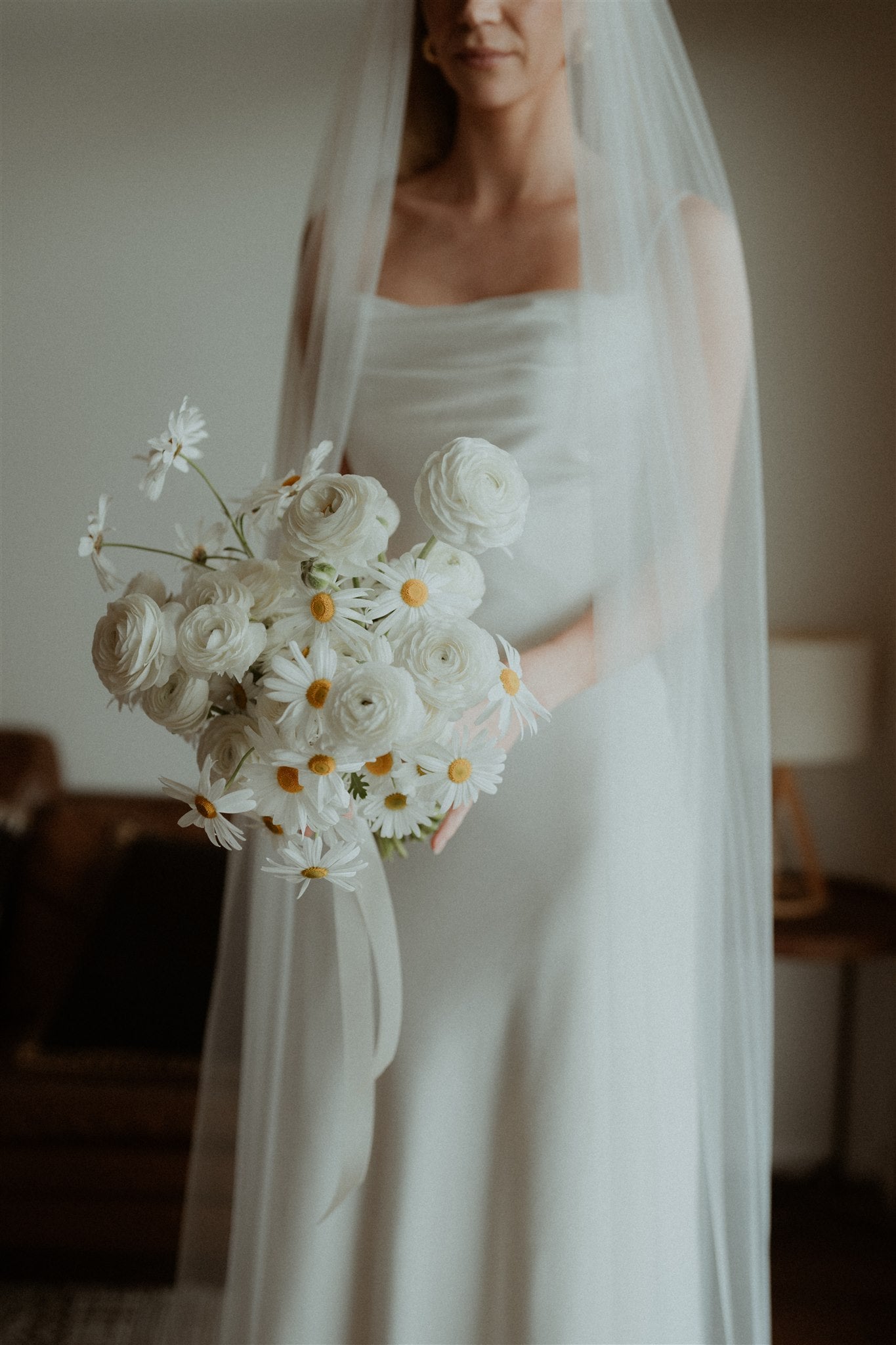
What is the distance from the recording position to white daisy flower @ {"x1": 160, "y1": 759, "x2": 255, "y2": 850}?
977 mm

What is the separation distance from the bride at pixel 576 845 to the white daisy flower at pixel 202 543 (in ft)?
1.04

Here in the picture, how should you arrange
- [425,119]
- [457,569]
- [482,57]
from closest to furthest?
[457,569] < [482,57] < [425,119]

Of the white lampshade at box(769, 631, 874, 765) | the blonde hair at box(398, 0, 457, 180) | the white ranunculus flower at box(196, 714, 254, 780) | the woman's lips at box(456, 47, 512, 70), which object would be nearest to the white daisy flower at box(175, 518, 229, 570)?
the white ranunculus flower at box(196, 714, 254, 780)

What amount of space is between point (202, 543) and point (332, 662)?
0.23m

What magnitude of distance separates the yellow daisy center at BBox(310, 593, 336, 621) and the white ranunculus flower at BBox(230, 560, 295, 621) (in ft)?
0.10

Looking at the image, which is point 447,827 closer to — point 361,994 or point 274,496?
point 361,994

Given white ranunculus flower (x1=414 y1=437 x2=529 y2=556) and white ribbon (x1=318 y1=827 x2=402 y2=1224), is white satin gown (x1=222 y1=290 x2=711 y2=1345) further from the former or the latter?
white ranunculus flower (x1=414 y1=437 x2=529 y2=556)

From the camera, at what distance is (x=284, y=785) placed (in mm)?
994

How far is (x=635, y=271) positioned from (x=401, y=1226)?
42.2 inches

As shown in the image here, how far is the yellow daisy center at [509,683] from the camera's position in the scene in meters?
1.01

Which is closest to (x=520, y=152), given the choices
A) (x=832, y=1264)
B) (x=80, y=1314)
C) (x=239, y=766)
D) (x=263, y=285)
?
(x=239, y=766)

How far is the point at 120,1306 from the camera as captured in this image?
2.51 metres

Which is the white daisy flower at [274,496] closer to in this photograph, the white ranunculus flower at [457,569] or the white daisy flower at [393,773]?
the white ranunculus flower at [457,569]

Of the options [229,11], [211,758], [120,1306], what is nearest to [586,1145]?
[211,758]
